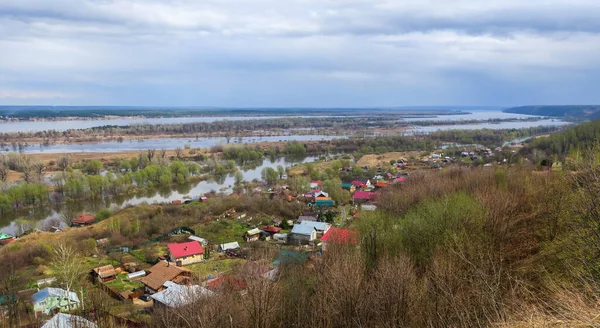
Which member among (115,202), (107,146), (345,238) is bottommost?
(115,202)

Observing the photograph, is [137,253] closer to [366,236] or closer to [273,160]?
[366,236]

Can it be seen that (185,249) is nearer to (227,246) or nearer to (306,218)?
(227,246)

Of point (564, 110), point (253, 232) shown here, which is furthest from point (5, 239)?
point (564, 110)

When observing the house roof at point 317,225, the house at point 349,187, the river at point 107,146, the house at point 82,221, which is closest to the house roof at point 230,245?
the house roof at point 317,225

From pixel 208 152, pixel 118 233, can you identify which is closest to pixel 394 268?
pixel 118 233

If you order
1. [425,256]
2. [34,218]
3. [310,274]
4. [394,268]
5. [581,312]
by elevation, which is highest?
[581,312]

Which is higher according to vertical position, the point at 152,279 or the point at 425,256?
the point at 425,256

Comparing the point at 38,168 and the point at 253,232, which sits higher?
the point at 38,168
